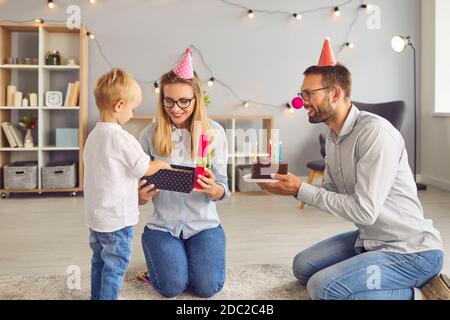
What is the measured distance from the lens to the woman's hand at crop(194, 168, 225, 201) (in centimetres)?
179

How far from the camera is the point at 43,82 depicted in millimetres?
4148

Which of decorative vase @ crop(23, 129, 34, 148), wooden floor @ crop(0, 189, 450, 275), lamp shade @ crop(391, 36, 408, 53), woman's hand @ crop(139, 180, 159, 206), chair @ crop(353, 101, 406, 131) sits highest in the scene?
lamp shade @ crop(391, 36, 408, 53)

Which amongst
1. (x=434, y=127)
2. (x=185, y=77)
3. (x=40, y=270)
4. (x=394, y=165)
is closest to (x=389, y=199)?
(x=394, y=165)

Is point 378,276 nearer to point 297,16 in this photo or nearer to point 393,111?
point 393,111

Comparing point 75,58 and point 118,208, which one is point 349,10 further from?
point 118,208

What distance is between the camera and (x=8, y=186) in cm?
404

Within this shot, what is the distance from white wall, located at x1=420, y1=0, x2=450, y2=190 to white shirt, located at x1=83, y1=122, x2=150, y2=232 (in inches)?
142

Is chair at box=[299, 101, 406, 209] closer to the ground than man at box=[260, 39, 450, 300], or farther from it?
farther from it

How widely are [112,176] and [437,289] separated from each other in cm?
115

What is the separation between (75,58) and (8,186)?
1278 mm

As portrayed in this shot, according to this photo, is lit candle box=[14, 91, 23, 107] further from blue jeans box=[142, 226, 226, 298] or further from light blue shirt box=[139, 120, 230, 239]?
blue jeans box=[142, 226, 226, 298]

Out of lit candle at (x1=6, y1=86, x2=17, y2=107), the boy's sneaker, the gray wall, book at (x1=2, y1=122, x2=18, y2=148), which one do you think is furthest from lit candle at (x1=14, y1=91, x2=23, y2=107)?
the boy's sneaker

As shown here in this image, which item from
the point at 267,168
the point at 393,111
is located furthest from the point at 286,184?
the point at 393,111

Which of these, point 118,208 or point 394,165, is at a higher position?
point 394,165
